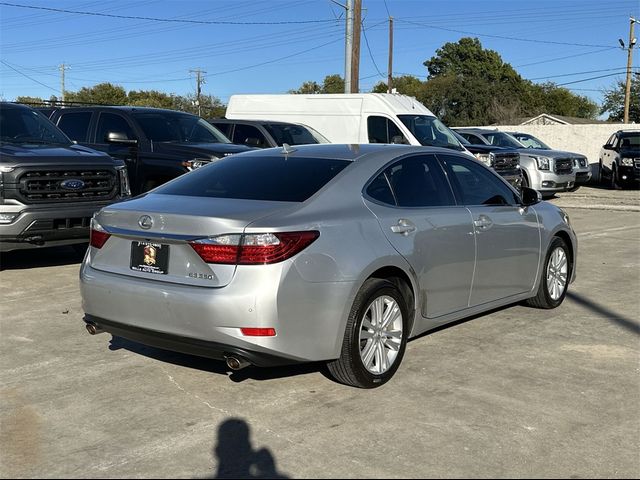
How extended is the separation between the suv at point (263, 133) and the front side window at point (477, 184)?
773cm

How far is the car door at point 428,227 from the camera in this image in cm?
501

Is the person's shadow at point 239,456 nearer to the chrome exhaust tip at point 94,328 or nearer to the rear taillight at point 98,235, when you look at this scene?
the chrome exhaust tip at point 94,328

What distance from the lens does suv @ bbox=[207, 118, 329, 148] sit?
13891 millimetres

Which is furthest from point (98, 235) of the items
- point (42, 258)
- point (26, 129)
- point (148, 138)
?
point (148, 138)

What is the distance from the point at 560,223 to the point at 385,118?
8.87m

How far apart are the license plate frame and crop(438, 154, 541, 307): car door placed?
247 cm

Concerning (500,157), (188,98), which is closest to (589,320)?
(500,157)

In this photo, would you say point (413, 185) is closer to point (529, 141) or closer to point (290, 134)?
point (290, 134)

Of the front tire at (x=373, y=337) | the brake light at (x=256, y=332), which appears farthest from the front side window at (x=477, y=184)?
the brake light at (x=256, y=332)

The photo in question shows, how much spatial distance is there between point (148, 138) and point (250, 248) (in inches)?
293

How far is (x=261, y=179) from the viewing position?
5.05 metres

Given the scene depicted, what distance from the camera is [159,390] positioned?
4.74m

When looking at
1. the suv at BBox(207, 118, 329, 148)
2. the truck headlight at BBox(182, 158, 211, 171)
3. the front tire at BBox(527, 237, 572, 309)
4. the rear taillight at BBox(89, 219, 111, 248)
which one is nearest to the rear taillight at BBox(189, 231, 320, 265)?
the rear taillight at BBox(89, 219, 111, 248)

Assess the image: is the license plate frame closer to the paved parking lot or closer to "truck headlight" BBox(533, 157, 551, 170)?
the paved parking lot
